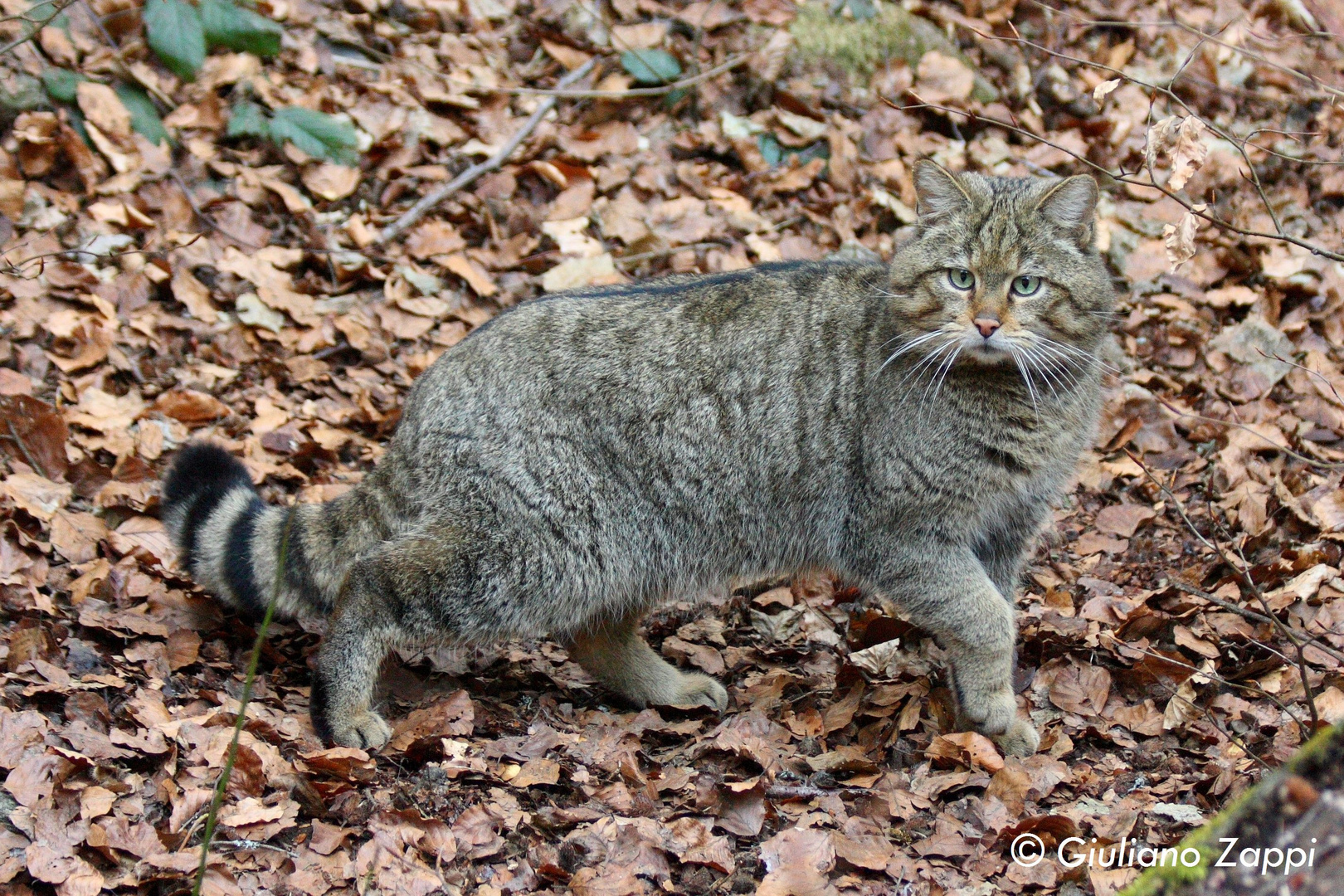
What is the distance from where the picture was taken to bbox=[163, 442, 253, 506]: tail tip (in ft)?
14.8

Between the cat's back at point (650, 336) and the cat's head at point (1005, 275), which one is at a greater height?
the cat's head at point (1005, 275)

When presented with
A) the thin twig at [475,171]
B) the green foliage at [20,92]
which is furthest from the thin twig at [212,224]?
the green foliage at [20,92]

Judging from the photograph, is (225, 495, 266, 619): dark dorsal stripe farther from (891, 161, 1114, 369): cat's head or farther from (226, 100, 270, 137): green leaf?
(226, 100, 270, 137): green leaf

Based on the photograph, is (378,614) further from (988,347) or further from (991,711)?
(988,347)

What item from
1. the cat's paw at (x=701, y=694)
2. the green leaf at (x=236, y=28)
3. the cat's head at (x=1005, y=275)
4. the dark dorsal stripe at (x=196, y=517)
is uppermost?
the green leaf at (x=236, y=28)

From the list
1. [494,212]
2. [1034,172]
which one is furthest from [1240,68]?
[494,212]

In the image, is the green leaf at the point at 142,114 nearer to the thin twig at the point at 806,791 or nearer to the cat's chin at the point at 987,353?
the cat's chin at the point at 987,353

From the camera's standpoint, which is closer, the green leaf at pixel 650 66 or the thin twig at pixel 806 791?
the thin twig at pixel 806 791

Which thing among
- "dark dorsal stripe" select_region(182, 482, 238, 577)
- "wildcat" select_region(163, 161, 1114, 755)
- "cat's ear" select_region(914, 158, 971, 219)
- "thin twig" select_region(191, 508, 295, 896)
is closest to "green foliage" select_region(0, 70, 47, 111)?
"wildcat" select_region(163, 161, 1114, 755)

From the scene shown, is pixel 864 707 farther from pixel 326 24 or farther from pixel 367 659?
pixel 326 24

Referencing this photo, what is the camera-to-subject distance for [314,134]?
677cm

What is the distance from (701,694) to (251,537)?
182 cm

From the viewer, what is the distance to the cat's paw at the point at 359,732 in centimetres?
411

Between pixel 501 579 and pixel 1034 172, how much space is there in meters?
4.44
